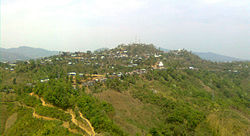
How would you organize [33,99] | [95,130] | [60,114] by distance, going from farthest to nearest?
[33,99] → [60,114] → [95,130]

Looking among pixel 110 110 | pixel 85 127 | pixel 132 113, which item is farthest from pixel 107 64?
pixel 85 127

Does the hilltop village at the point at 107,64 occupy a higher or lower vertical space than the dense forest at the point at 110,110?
higher

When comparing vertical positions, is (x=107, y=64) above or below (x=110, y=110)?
above

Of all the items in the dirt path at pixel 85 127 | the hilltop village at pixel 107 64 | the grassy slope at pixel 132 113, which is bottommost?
the grassy slope at pixel 132 113

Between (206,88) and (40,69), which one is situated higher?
(40,69)

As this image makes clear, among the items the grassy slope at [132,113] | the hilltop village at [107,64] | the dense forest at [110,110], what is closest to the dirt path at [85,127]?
the dense forest at [110,110]

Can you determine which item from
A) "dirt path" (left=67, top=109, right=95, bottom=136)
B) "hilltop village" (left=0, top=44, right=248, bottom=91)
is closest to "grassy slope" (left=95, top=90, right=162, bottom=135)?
"dirt path" (left=67, top=109, right=95, bottom=136)

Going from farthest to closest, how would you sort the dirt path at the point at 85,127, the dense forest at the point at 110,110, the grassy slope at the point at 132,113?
the grassy slope at the point at 132,113, the dense forest at the point at 110,110, the dirt path at the point at 85,127

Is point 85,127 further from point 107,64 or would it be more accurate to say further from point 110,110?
point 107,64

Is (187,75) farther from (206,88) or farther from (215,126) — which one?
(215,126)

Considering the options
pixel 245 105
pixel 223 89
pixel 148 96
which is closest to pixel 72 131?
pixel 148 96

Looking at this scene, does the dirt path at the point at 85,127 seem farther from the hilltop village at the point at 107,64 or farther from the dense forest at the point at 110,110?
the hilltop village at the point at 107,64
